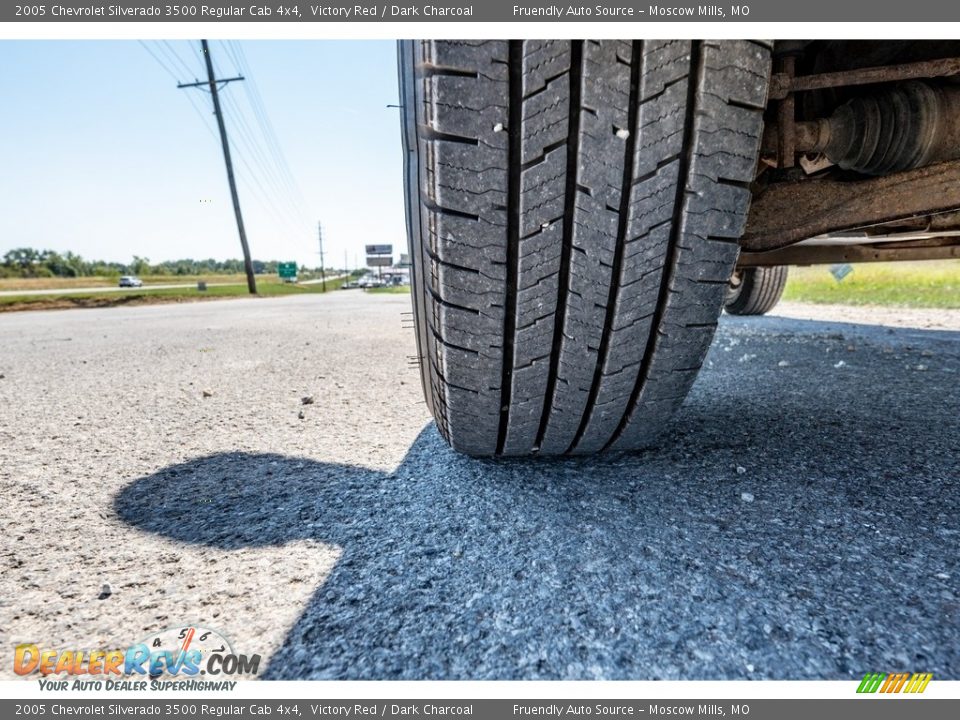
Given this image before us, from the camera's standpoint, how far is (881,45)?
1.01 metres

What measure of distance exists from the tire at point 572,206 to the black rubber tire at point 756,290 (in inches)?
145

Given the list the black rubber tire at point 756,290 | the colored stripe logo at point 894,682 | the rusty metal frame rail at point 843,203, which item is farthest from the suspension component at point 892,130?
the black rubber tire at point 756,290

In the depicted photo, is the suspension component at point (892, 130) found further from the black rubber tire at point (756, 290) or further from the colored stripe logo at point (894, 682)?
the black rubber tire at point (756, 290)

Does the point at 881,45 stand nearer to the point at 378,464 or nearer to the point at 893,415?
the point at 893,415

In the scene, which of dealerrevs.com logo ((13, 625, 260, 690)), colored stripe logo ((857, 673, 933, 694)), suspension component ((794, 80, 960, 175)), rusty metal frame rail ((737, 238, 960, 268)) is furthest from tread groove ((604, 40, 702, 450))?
rusty metal frame rail ((737, 238, 960, 268))

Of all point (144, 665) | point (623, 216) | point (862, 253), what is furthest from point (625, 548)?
point (862, 253)

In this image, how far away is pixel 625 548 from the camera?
2.58 feet

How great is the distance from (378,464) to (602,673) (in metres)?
0.76

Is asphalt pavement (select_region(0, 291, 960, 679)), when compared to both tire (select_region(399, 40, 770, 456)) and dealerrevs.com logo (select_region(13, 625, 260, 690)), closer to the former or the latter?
dealerrevs.com logo (select_region(13, 625, 260, 690))

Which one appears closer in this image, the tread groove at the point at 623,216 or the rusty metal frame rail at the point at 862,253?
the tread groove at the point at 623,216

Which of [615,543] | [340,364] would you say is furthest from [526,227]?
[340,364]

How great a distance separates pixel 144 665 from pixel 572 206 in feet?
2.72

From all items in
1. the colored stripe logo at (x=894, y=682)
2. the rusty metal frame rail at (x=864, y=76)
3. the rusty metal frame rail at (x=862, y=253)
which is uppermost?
the rusty metal frame rail at (x=864, y=76)

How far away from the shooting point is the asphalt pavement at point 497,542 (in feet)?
1.94
